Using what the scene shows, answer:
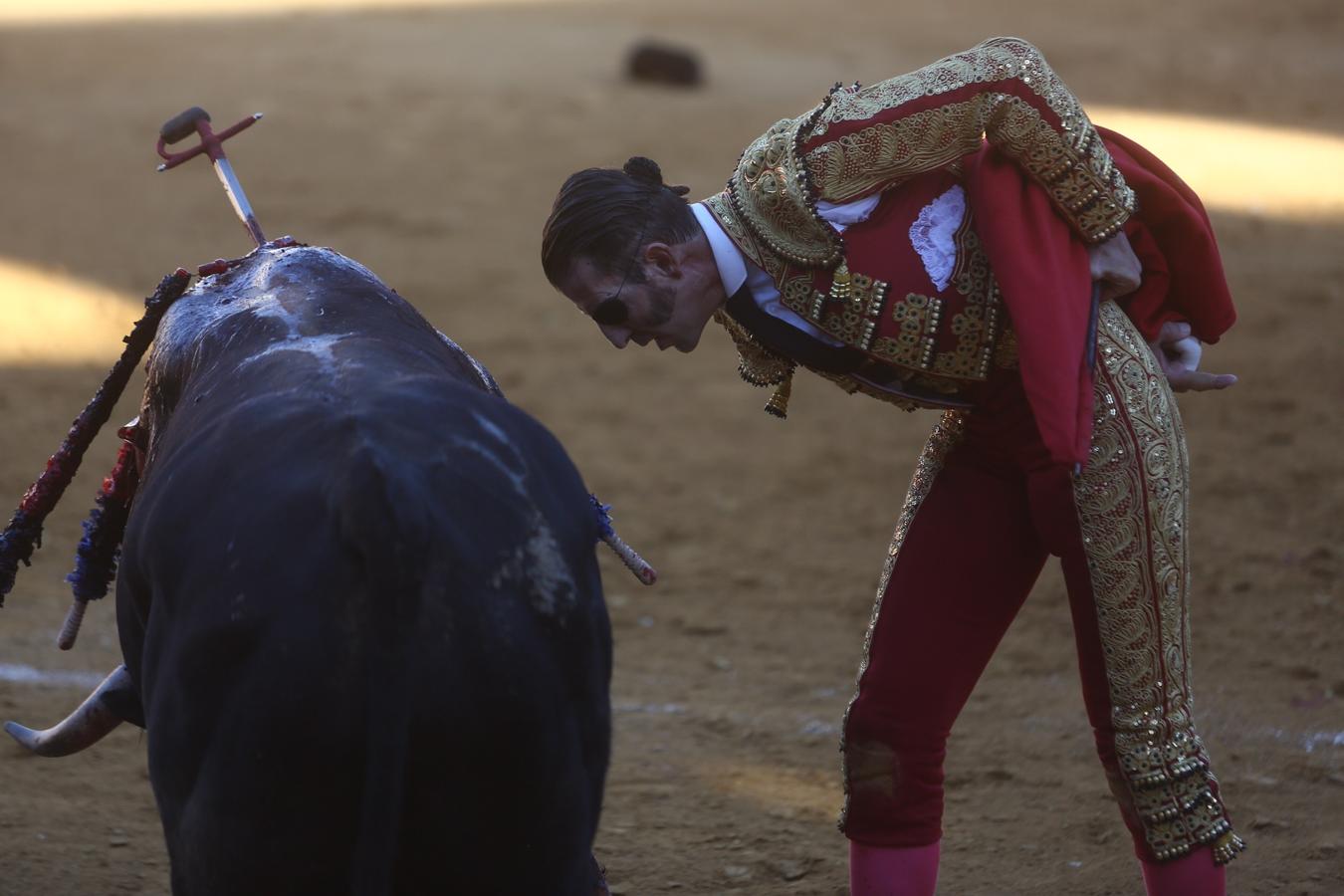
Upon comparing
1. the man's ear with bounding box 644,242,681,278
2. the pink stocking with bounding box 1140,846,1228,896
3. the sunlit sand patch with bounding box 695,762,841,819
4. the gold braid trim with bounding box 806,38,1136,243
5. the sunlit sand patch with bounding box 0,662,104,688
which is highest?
the gold braid trim with bounding box 806,38,1136,243

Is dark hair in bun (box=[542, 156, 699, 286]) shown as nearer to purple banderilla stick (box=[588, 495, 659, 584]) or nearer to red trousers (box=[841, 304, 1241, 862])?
purple banderilla stick (box=[588, 495, 659, 584])

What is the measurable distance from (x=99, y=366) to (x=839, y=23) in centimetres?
896

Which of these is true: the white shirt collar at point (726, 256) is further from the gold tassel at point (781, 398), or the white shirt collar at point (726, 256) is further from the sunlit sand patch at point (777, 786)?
the sunlit sand patch at point (777, 786)

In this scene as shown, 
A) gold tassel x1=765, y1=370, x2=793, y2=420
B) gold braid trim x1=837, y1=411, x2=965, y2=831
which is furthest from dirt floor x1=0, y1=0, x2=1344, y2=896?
gold tassel x1=765, y1=370, x2=793, y2=420

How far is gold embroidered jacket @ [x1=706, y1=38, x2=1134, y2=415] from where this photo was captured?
223 centimetres

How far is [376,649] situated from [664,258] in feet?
2.59

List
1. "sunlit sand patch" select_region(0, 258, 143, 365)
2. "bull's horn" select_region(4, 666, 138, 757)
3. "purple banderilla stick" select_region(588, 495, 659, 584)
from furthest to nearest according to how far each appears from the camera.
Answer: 1. "sunlit sand patch" select_region(0, 258, 143, 365)
2. "bull's horn" select_region(4, 666, 138, 757)
3. "purple banderilla stick" select_region(588, 495, 659, 584)

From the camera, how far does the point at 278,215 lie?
825 centimetres

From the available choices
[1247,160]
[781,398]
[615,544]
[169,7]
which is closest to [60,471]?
[615,544]

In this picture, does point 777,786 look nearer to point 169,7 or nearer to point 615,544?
point 615,544

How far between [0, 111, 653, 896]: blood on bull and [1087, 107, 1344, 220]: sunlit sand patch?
7286 millimetres

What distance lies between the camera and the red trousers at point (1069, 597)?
2297 millimetres

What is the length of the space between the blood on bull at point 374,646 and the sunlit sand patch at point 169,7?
1302cm

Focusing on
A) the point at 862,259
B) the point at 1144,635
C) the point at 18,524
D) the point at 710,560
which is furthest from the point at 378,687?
the point at 710,560
